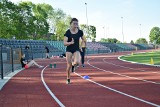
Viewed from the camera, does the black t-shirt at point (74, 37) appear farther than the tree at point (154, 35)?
No

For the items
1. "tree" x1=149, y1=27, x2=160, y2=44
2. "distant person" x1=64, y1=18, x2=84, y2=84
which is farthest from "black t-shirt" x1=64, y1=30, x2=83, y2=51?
"tree" x1=149, y1=27, x2=160, y2=44

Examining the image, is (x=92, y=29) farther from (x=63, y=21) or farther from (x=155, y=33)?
(x=155, y=33)

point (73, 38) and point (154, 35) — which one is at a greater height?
point (154, 35)

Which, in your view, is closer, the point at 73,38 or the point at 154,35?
the point at 73,38

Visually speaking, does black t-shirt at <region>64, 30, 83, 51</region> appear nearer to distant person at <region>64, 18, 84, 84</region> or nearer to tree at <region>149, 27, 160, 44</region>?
distant person at <region>64, 18, 84, 84</region>

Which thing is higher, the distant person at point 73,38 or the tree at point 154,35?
the tree at point 154,35

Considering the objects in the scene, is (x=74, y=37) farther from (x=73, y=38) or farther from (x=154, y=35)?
(x=154, y=35)

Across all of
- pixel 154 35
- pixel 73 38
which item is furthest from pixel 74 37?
pixel 154 35

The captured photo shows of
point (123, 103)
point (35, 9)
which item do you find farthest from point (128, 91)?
point (35, 9)

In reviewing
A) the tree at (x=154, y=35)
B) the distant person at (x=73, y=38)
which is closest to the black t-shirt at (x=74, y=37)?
the distant person at (x=73, y=38)

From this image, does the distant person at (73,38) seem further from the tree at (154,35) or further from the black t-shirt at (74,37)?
the tree at (154,35)

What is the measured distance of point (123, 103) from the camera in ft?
23.8

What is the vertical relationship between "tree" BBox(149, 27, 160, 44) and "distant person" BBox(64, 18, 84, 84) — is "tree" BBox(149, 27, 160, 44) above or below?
above

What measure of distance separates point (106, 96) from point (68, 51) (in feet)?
10.1
